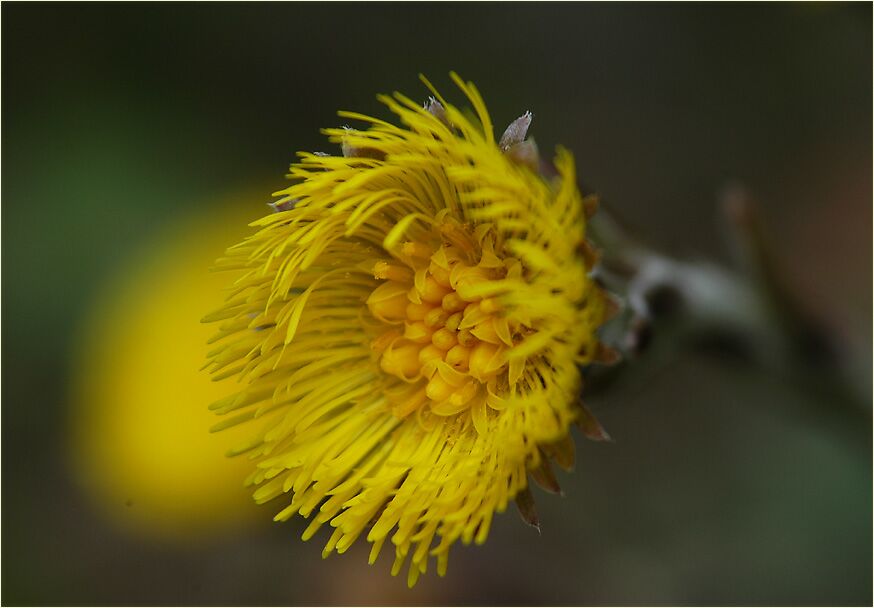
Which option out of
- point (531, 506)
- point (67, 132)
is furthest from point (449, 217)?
point (67, 132)

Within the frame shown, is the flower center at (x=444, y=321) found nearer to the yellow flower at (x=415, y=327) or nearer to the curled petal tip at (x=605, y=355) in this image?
the yellow flower at (x=415, y=327)

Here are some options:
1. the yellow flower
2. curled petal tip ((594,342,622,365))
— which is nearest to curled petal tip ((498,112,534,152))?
the yellow flower

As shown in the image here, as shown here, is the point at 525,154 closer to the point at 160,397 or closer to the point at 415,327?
the point at 415,327

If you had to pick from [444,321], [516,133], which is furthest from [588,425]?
[516,133]

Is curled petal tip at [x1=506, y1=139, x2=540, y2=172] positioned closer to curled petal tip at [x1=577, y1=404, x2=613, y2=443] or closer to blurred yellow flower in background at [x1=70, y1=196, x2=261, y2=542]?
curled petal tip at [x1=577, y1=404, x2=613, y2=443]

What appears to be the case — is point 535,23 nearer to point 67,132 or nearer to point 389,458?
point 67,132

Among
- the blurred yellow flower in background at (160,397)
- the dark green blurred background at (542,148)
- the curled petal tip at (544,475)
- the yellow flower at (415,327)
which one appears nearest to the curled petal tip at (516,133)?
the yellow flower at (415,327)
